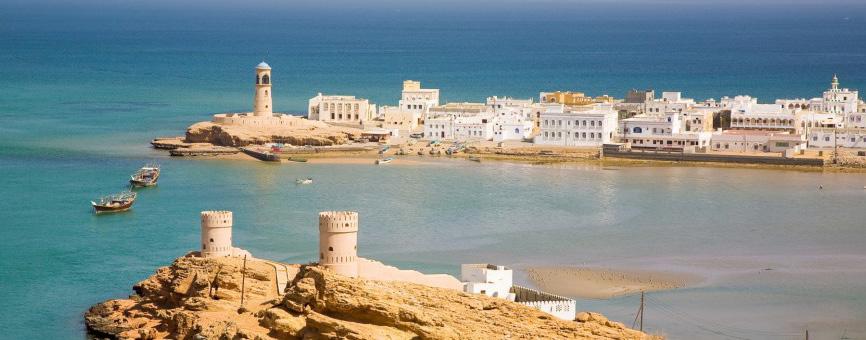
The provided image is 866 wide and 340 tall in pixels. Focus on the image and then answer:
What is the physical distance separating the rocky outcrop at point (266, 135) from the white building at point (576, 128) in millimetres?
6681

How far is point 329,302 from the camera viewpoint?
23656 millimetres

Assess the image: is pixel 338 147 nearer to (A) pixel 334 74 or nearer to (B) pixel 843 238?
(B) pixel 843 238

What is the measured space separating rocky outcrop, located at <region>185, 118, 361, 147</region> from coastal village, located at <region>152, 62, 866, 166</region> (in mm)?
34

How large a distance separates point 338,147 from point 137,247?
23156 mm

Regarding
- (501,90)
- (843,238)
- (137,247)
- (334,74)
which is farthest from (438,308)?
(334,74)

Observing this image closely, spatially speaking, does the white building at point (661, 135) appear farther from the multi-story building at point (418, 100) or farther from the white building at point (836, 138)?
the multi-story building at point (418, 100)

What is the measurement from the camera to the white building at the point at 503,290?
29.2m

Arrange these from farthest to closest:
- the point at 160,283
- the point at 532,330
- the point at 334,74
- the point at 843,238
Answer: the point at 334,74 → the point at 843,238 → the point at 160,283 → the point at 532,330

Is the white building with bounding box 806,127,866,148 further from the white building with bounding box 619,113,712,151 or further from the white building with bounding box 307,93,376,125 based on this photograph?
the white building with bounding box 307,93,376,125

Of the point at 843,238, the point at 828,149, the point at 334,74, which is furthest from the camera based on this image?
the point at 334,74

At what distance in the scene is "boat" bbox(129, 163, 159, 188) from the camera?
2061 inches

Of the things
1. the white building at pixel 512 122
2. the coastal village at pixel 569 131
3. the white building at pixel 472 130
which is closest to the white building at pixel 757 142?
the coastal village at pixel 569 131

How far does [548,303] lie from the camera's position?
29.1 metres

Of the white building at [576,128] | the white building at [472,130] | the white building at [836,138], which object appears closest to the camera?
the white building at [836,138]
